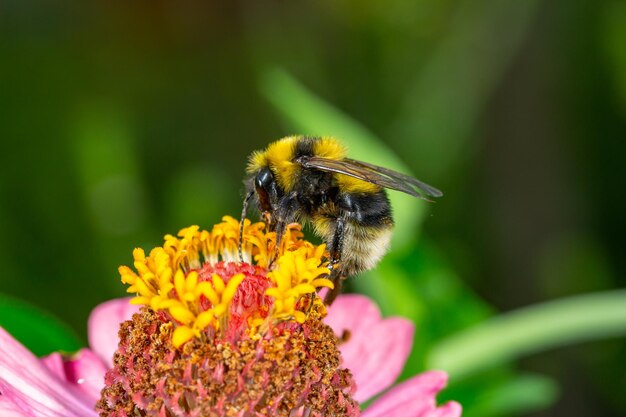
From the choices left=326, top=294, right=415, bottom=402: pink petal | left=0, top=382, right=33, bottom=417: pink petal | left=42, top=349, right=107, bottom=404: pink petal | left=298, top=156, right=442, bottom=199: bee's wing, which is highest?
left=298, top=156, right=442, bottom=199: bee's wing

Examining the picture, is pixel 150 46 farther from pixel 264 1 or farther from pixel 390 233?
→ pixel 390 233

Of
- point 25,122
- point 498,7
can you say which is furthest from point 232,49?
point 498,7

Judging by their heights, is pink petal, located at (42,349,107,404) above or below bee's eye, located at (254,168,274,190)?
below

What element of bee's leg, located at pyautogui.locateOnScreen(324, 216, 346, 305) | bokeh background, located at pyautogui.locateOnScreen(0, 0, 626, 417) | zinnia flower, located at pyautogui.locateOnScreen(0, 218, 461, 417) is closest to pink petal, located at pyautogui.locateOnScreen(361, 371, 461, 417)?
zinnia flower, located at pyautogui.locateOnScreen(0, 218, 461, 417)

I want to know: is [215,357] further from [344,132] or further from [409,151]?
[409,151]

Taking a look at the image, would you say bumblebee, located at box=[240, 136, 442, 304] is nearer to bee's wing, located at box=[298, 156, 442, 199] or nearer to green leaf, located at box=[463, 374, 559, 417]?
bee's wing, located at box=[298, 156, 442, 199]

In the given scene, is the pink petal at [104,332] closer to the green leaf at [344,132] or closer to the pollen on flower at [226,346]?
the pollen on flower at [226,346]

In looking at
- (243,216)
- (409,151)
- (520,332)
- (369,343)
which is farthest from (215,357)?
(409,151)
